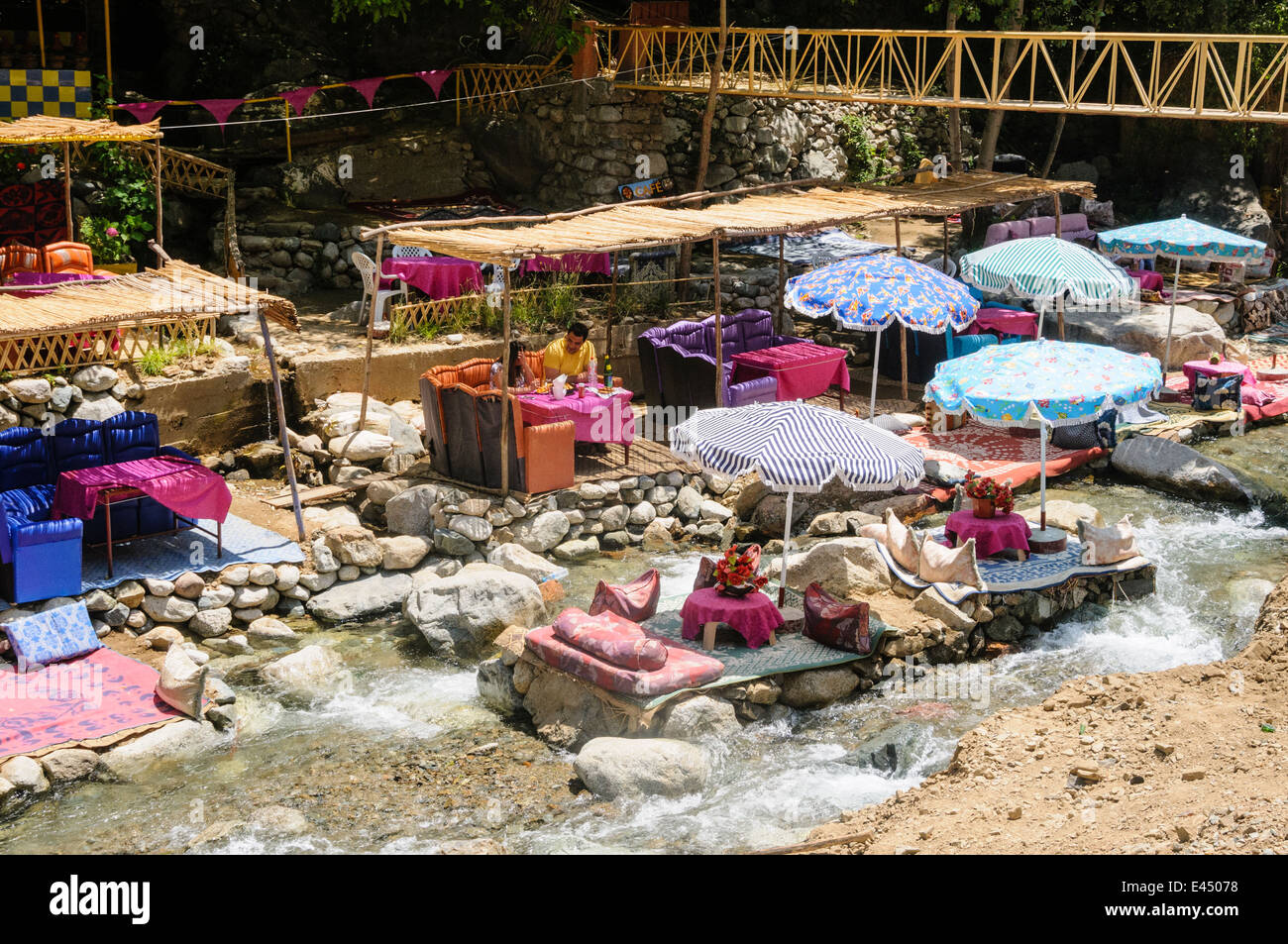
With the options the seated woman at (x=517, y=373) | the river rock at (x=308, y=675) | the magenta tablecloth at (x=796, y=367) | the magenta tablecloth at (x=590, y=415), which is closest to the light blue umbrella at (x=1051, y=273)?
the magenta tablecloth at (x=796, y=367)

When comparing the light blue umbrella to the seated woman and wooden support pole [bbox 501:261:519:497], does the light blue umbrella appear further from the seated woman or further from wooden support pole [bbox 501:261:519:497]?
wooden support pole [bbox 501:261:519:497]

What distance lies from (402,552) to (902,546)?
440 centimetres

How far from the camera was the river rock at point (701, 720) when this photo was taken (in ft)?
29.7

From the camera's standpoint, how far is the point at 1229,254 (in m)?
16.9

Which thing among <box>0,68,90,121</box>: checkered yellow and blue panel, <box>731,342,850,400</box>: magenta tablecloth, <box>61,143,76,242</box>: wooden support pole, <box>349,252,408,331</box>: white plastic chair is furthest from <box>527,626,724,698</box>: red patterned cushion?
<box>0,68,90,121</box>: checkered yellow and blue panel

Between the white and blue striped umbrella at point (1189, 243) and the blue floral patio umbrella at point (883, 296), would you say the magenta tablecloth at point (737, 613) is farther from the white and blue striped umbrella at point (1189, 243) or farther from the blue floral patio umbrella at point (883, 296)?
the white and blue striped umbrella at point (1189, 243)

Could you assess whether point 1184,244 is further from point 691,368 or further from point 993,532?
point 993,532

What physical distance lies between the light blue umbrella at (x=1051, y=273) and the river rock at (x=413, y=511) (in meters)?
6.65

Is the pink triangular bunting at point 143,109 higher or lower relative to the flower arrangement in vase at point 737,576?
higher

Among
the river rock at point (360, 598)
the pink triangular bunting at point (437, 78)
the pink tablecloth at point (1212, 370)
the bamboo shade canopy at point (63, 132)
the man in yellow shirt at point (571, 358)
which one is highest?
the pink triangular bunting at point (437, 78)

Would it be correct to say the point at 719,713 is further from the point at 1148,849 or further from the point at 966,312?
the point at 966,312

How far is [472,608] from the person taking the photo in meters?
10.8

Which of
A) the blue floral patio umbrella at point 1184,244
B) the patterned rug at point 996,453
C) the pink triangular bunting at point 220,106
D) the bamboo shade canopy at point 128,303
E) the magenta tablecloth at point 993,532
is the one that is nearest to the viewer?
the bamboo shade canopy at point 128,303

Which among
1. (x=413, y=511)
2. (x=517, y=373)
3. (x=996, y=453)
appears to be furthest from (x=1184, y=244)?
(x=413, y=511)
